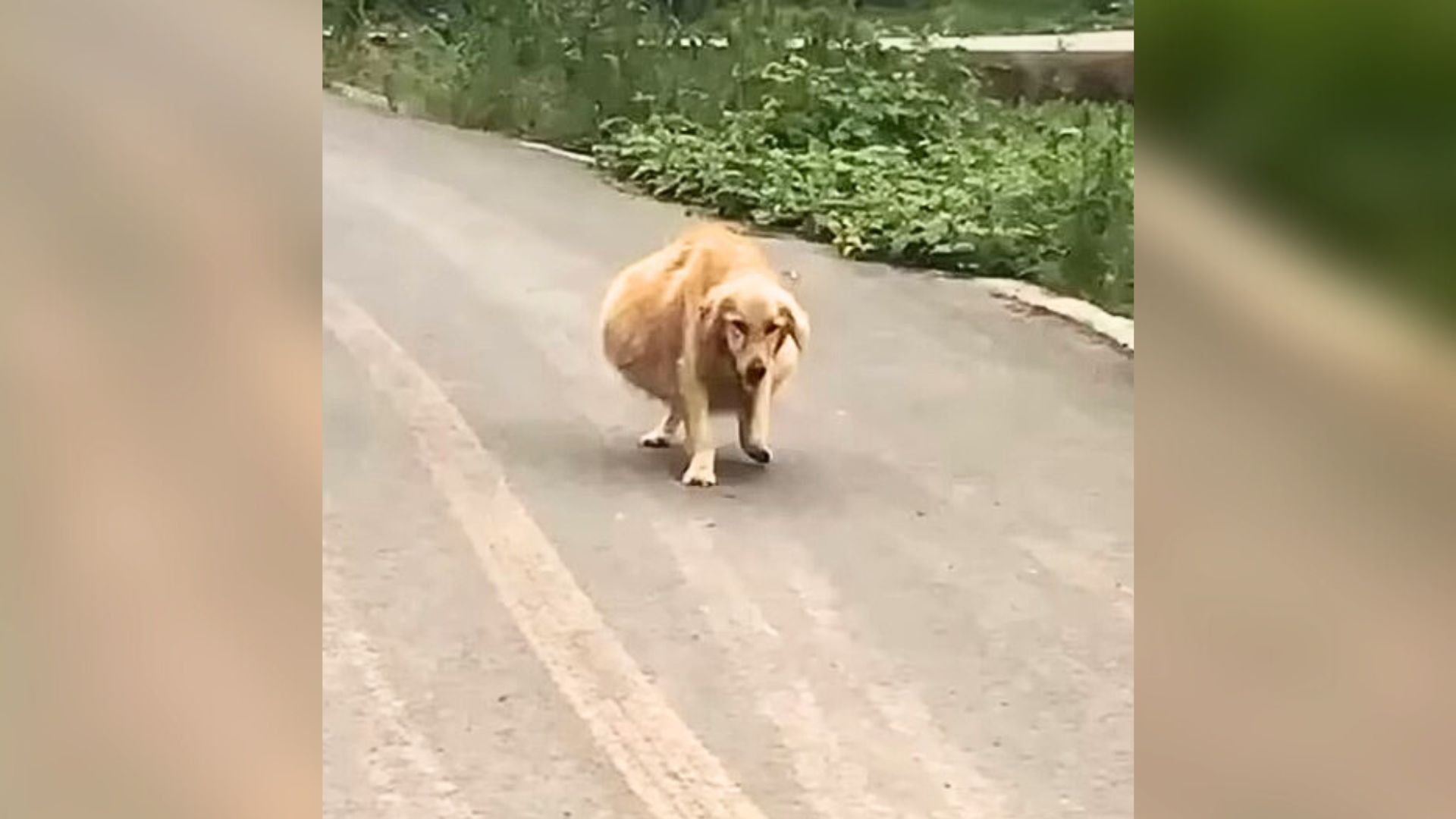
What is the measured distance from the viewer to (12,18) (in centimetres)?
127

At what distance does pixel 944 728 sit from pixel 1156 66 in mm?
442

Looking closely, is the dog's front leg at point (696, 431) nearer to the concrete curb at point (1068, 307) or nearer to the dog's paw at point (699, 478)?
the dog's paw at point (699, 478)

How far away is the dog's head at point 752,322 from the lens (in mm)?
1317

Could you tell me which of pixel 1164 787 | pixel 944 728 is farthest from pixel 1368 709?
pixel 944 728

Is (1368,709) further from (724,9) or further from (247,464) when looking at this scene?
(247,464)

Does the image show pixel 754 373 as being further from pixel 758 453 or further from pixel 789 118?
pixel 789 118

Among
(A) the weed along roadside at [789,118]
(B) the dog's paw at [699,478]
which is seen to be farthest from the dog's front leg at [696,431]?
(A) the weed along roadside at [789,118]

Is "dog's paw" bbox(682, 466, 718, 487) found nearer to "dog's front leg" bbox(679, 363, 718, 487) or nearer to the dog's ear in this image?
"dog's front leg" bbox(679, 363, 718, 487)

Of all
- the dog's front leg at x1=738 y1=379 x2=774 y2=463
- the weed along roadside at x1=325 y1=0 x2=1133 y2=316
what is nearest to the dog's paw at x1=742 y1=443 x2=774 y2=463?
the dog's front leg at x1=738 y1=379 x2=774 y2=463

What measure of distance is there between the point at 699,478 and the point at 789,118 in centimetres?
25

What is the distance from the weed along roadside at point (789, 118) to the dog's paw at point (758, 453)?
0.15m

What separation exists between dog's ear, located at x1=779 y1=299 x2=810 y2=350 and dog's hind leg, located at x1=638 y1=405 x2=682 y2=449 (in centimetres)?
9

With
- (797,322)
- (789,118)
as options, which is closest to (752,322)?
(797,322)

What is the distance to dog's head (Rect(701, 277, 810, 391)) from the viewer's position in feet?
4.32
